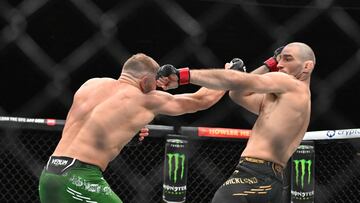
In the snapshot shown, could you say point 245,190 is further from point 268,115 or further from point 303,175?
point 303,175

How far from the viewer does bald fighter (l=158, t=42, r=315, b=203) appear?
2.54 m

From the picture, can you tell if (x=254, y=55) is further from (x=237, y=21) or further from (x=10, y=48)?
(x=10, y=48)

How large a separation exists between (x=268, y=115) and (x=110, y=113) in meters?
0.72

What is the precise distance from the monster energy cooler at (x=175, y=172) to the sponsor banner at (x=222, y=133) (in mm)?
178

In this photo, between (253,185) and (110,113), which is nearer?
(253,185)

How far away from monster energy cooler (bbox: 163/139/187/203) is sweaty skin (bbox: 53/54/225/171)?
31 centimetres

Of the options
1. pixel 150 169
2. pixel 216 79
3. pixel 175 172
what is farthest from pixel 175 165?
pixel 150 169

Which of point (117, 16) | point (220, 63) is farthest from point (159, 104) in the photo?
point (220, 63)

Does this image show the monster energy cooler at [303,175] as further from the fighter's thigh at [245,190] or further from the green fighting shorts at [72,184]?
the green fighting shorts at [72,184]

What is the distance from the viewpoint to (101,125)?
2797 millimetres

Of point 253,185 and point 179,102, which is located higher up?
point 179,102

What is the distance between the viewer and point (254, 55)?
16.2 ft

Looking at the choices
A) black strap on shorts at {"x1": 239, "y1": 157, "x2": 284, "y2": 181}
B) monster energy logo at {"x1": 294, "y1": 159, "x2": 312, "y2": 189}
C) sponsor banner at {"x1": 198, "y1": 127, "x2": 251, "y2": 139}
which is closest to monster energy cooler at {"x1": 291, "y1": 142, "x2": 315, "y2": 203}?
monster energy logo at {"x1": 294, "y1": 159, "x2": 312, "y2": 189}

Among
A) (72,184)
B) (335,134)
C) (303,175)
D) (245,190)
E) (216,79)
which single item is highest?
(335,134)
